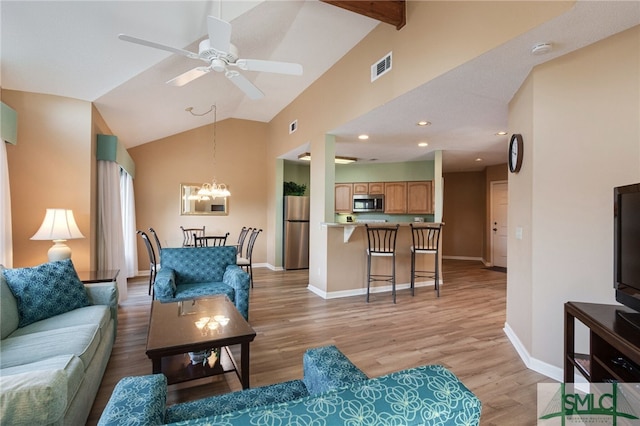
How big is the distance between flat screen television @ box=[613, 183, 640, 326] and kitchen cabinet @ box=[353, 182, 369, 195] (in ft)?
18.9

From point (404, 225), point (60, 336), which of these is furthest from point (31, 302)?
point (404, 225)

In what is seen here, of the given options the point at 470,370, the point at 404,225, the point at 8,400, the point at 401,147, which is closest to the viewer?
the point at 8,400

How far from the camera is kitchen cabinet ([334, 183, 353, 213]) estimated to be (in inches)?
301

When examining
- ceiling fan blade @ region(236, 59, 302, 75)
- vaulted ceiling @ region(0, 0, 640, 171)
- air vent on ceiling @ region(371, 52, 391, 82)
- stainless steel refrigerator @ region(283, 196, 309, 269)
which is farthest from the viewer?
stainless steel refrigerator @ region(283, 196, 309, 269)

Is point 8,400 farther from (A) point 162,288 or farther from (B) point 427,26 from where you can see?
(B) point 427,26

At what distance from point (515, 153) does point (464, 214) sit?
6.43 metres

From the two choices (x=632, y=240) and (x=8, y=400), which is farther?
→ (x=632, y=240)

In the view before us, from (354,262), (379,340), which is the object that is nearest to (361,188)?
(354,262)

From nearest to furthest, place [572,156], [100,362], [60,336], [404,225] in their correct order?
1. [60,336]
2. [100,362]
3. [572,156]
4. [404,225]

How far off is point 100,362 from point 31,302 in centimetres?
73

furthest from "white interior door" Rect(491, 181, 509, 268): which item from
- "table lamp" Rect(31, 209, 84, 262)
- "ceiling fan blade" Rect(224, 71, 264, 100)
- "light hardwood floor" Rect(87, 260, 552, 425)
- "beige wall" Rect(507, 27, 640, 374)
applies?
"table lamp" Rect(31, 209, 84, 262)

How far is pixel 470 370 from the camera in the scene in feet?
8.48

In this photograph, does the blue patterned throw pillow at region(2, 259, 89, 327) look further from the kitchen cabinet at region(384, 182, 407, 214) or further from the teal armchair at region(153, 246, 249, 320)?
the kitchen cabinet at region(384, 182, 407, 214)
